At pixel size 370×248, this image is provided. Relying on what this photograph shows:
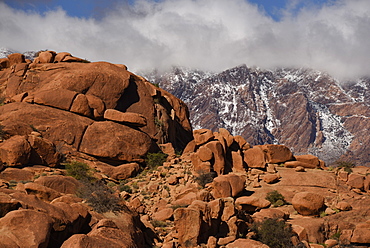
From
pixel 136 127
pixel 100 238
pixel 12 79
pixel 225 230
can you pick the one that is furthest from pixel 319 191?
pixel 12 79

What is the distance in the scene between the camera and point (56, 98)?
33.2 m

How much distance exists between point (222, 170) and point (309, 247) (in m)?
12.9

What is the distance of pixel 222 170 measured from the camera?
34.6 m

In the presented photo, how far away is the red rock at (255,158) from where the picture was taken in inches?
1465

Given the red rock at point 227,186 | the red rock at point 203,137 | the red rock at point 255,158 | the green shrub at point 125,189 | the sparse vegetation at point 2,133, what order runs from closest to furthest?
the sparse vegetation at point 2,133 → the red rock at point 227,186 → the green shrub at point 125,189 → the red rock at point 203,137 → the red rock at point 255,158

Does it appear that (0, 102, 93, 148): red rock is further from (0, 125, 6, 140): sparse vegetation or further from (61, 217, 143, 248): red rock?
(61, 217, 143, 248): red rock

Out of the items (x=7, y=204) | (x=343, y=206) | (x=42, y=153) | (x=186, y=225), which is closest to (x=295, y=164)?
(x=343, y=206)

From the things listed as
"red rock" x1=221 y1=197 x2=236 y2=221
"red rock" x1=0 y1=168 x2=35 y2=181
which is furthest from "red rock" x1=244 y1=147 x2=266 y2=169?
"red rock" x1=0 y1=168 x2=35 y2=181

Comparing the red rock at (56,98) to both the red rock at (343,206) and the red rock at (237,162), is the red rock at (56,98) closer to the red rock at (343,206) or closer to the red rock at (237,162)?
the red rock at (237,162)

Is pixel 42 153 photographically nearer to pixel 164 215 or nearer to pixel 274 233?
pixel 164 215

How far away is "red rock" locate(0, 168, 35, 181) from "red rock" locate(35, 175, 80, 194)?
443 centimetres

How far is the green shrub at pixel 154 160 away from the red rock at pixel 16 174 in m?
11.5

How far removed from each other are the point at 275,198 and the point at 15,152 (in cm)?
2051

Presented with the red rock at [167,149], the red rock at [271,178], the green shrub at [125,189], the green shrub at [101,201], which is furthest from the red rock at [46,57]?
the green shrub at [101,201]
